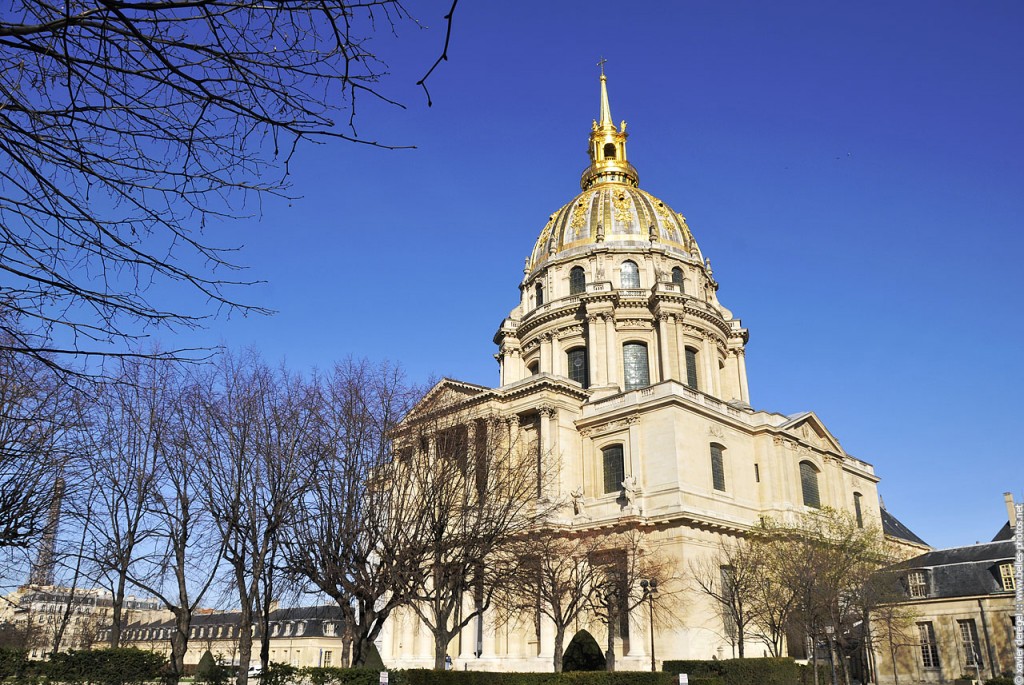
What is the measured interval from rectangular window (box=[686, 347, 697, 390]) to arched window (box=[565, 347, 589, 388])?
6.80 meters

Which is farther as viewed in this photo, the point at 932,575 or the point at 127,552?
the point at 932,575

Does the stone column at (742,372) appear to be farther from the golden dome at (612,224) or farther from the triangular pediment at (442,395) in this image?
the triangular pediment at (442,395)

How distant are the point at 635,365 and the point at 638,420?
1089 centimetres

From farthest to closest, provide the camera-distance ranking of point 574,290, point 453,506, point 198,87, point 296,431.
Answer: point 574,290
point 453,506
point 296,431
point 198,87

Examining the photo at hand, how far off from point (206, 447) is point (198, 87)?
21.0 m

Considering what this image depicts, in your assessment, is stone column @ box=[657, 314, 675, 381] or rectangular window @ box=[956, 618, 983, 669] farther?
stone column @ box=[657, 314, 675, 381]

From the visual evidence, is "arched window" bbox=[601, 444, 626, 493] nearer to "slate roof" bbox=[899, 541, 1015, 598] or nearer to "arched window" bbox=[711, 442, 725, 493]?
"arched window" bbox=[711, 442, 725, 493]

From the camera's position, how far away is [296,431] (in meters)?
23.7

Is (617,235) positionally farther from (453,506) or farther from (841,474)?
(453,506)

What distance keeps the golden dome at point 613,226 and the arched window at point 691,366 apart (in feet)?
26.2

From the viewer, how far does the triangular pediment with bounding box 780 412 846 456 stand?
4678cm

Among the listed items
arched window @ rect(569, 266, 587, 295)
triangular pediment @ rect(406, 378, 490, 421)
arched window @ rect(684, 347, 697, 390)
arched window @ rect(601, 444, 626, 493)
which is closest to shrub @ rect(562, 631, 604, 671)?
triangular pediment @ rect(406, 378, 490, 421)

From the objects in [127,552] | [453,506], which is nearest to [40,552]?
A: [127,552]

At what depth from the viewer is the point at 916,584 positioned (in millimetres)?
44688
